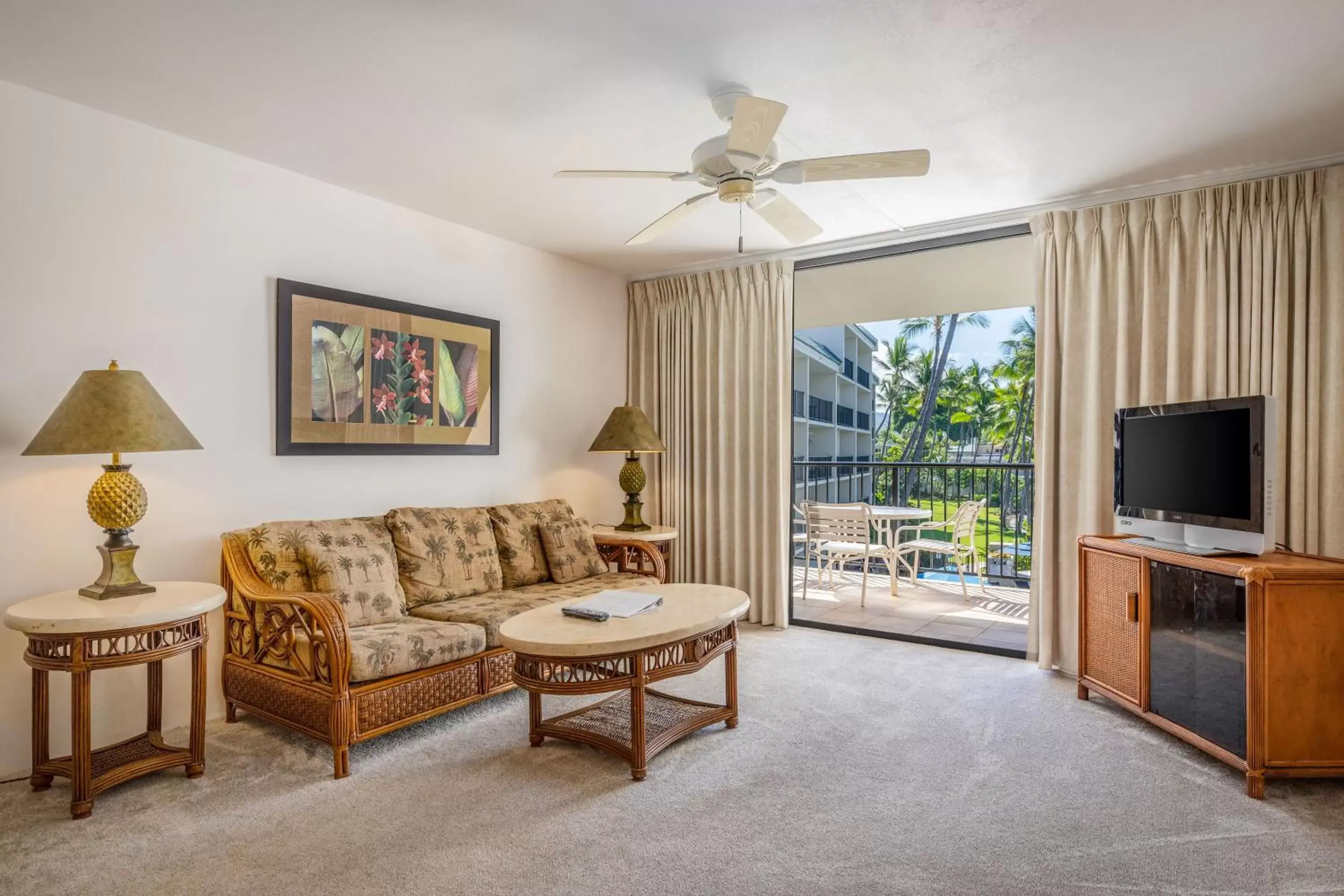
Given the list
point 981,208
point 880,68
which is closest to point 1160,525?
point 981,208

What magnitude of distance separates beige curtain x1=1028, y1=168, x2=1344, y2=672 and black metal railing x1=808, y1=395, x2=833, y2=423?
3.08 meters

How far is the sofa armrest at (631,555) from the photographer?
427 cm

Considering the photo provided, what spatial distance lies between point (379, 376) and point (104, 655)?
1755mm

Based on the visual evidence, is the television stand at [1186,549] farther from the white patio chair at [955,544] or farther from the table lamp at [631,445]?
the table lamp at [631,445]

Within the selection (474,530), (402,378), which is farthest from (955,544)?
(402,378)

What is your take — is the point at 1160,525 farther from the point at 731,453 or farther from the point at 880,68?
the point at 731,453

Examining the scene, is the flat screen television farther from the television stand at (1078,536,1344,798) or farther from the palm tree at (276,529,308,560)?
the palm tree at (276,529,308,560)

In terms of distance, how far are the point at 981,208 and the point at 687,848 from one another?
3383 mm

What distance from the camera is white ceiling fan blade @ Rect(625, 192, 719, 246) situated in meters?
2.83

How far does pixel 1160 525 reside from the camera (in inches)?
123

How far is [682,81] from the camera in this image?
256cm

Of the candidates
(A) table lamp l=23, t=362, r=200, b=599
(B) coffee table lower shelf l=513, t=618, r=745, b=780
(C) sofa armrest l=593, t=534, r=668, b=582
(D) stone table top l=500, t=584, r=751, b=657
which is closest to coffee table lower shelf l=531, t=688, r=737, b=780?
(B) coffee table lower shelf l=513, t=618, r=745, b=780

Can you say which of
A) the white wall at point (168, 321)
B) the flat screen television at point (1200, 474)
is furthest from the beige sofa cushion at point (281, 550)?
the flat screen television at point (1200, 474)

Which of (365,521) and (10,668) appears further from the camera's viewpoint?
(365,521)
